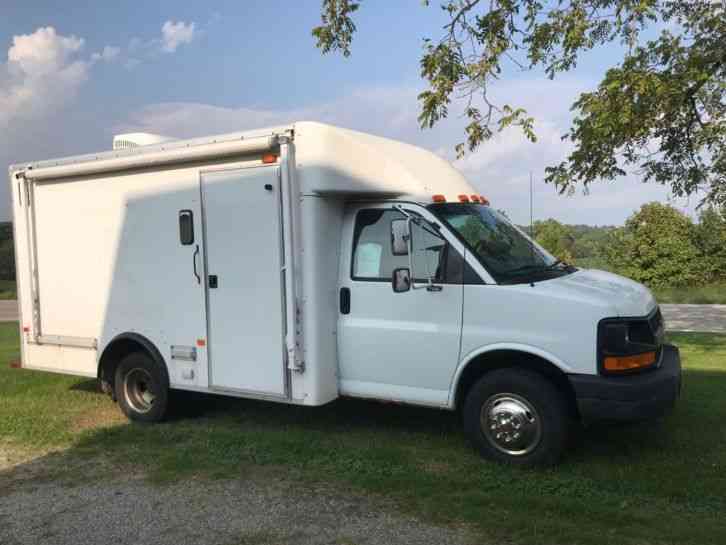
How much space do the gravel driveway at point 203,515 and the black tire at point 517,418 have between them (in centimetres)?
109

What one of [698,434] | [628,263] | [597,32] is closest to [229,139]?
[698,434]

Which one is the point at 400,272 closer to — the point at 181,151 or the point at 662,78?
the point at 181,151

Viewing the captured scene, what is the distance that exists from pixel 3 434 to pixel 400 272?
434 cm

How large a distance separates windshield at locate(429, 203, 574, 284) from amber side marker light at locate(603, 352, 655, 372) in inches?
34.7

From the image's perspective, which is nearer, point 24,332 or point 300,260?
point 300,260

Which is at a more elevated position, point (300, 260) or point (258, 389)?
point (300, 260)

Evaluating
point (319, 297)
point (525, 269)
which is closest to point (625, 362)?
point (525, 269)

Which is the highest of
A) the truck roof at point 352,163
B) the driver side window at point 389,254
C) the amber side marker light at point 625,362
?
the truck roof at point 352,163

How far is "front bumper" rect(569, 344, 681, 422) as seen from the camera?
4812 mm

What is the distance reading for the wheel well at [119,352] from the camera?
21.8 feet

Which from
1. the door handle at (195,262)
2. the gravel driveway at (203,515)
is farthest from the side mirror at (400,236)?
the door handle at (195,262)

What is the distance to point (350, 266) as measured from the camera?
582 cm

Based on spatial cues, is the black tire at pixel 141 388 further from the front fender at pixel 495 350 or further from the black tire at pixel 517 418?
the black tire at pixel 517 418

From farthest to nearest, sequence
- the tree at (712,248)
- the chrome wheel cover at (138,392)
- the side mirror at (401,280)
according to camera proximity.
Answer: the tree at (712,248)
the chrome wheel cover at (138,392)
the side mirror at (401,280)
